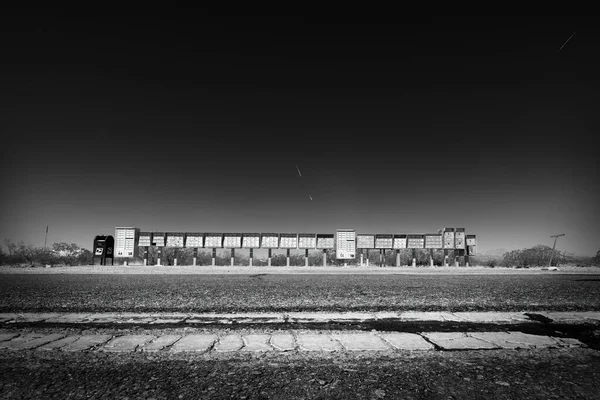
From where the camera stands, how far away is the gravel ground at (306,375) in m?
1.74

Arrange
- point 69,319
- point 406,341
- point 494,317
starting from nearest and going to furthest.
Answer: point 406,341, point 69,319, point 494,317

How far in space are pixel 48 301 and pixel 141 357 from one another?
11.8 ft

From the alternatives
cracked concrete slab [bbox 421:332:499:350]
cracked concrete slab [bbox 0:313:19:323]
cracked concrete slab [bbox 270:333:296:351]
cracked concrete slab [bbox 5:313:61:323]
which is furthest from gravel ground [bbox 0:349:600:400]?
cracked concrete slab [bbox 0:313:19:323]

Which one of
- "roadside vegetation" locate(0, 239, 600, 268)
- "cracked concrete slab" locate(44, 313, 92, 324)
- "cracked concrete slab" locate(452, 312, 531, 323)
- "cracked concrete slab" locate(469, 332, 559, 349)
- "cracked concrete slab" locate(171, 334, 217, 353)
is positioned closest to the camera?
"cracked concrete slab" locate(171, 334, 217, 353)

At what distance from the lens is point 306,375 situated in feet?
6.66

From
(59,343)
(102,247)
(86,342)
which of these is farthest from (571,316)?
(102,247)

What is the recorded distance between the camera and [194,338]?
2.93m

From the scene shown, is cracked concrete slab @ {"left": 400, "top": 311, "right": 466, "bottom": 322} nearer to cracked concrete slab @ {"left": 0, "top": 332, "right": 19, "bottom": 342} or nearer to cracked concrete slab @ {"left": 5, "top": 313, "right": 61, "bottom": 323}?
cracked concrete slab @ {"left": 0, "top": 332, "right": 19, "bottom": 342}

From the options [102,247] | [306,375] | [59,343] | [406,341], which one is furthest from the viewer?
[102,247]

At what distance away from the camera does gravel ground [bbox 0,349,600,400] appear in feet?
5.70

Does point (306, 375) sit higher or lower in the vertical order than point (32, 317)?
higher

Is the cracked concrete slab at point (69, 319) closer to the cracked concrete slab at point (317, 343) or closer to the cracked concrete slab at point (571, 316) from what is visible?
the cracked concrete slab at point (317, 343)

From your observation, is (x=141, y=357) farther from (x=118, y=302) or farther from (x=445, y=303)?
(x=445, y=303)

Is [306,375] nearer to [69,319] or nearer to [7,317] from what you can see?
[69,319]
